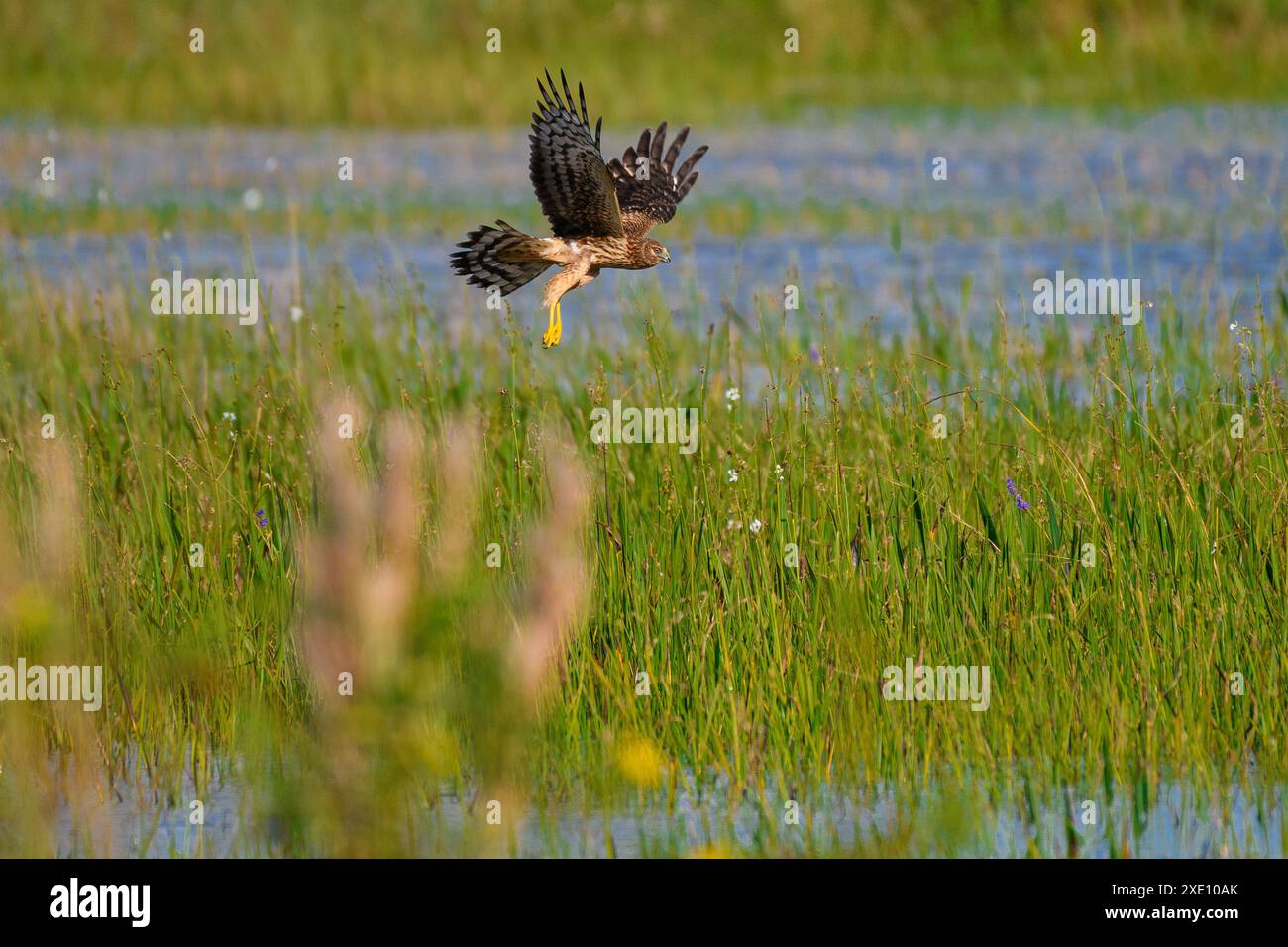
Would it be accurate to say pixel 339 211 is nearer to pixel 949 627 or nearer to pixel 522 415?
pixel 522 415

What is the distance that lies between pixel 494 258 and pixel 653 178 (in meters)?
1.36

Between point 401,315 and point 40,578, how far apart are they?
10.6 ft

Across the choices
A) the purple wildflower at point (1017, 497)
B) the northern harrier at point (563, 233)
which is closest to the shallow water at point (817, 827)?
the purple wildflower at point (1017, 497)

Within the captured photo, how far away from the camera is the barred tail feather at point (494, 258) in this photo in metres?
5.23

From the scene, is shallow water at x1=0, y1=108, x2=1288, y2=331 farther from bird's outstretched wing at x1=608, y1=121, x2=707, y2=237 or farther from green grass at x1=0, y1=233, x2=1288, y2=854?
green grass at x1=0, y1=233, x2=1288, y2=854

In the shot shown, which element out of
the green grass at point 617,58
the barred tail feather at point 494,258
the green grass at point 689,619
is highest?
the green grass at point 617,58

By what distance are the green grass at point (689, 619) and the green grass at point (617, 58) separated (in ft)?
39.3

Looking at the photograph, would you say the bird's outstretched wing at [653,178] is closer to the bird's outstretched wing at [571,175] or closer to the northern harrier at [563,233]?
the northern harrier at [563,233]

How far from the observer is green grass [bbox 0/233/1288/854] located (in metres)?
4.09

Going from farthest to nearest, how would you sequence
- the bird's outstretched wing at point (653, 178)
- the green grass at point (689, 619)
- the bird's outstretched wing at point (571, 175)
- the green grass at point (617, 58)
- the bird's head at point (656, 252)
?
the green grass at point (617, 58) < the bird's outstretched wing at point (653, 178) < the bird's head at point (656, 252) < the bird's outstretched wing at point (571, 175) < the green grass at point (689, 619)

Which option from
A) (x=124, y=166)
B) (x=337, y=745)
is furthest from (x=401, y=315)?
(x=124, y=166)

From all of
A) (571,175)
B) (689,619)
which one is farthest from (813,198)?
(689,619)

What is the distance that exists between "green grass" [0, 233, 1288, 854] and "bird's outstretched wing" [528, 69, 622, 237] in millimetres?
410

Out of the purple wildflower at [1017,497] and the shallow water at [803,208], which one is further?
the shallow water at [803,208]
